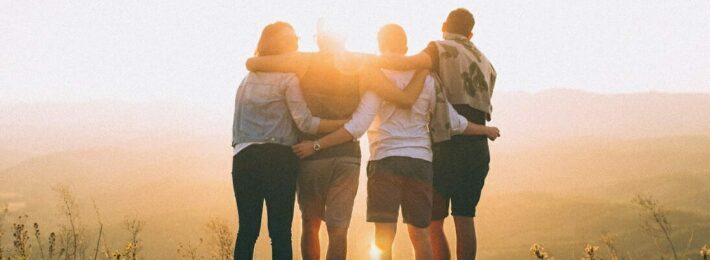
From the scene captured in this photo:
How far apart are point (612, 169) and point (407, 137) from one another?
18678cm

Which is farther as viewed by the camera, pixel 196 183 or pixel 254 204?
pixel 196 183

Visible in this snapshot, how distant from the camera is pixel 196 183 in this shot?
13950cm

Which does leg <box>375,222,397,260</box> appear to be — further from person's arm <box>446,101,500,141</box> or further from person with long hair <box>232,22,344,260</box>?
person's arm <box>446,101,500,141</box>

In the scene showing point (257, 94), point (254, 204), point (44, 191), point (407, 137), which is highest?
point (257, 94)

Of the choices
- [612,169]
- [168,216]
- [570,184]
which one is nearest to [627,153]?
[612,169]

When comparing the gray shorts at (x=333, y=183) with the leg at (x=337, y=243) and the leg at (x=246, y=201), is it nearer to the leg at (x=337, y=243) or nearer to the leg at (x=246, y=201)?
the leg at (x=337, y=243)

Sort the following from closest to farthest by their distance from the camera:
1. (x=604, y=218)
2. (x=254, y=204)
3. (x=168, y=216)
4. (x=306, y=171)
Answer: (x=254, y=204), (x=306, y=171), (x=604, y=218), (x=168, y=216)

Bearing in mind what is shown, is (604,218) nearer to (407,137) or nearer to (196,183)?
(407,137)

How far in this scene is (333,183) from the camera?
416 centimetres

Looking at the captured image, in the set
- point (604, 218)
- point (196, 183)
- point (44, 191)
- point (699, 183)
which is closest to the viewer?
point (604, 218)

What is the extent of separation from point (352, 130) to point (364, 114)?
0.16 metres

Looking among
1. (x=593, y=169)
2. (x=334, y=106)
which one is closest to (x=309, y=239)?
(x=334, y=106)

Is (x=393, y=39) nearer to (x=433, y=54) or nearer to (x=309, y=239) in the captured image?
(x=433, y=54)

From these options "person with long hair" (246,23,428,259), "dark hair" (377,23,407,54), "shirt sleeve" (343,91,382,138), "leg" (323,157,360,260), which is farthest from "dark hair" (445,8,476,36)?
"leg" (323,157,360,260)
